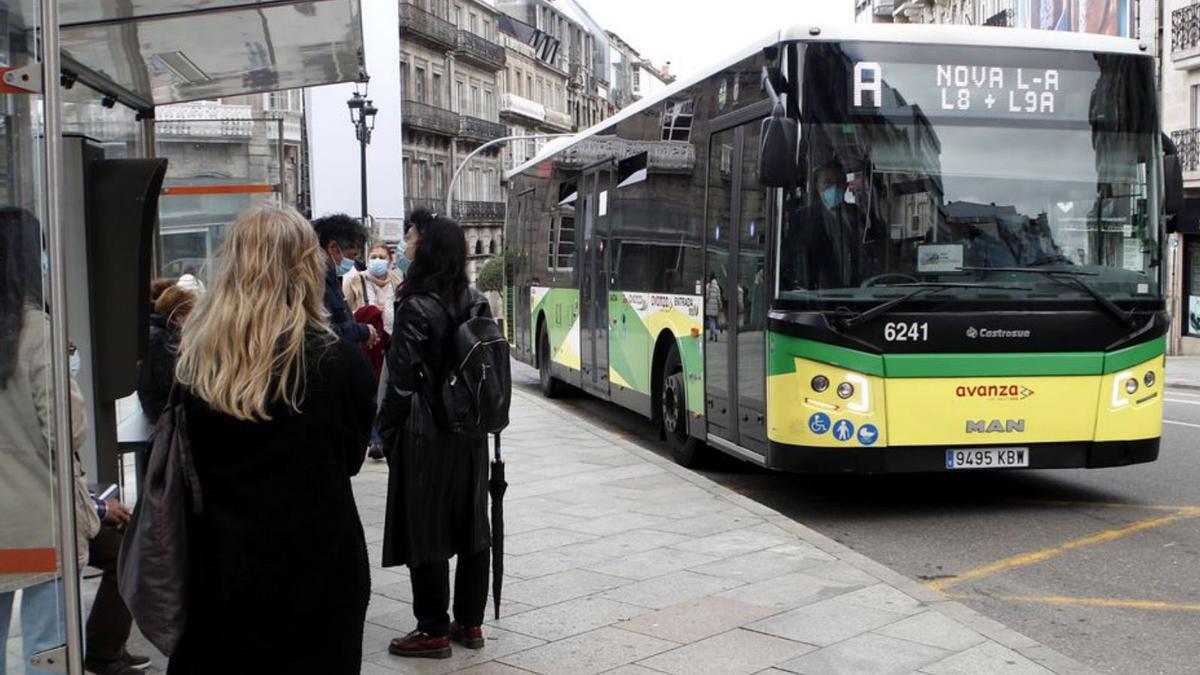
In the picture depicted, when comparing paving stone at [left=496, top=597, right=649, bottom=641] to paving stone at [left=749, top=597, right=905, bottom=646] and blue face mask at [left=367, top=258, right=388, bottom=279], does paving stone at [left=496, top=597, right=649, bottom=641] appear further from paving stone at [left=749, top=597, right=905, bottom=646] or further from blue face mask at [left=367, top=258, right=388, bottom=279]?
blue face mask at [left=367, top=258, right=388, bottom=279]

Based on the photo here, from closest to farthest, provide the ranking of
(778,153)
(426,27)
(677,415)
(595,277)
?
(778,153), (677,415), (595,277), (426,27)

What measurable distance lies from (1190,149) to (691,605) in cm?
3233

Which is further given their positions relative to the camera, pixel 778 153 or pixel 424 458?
pixel 778 153

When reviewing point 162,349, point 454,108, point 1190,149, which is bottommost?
point 162,349

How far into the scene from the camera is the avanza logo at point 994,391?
8.84 meters

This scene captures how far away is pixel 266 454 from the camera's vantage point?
3.55 metres

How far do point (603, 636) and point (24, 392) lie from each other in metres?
3.20

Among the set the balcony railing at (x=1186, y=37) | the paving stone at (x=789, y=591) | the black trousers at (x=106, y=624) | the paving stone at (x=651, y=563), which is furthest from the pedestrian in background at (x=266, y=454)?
the balcony railing at (x=1186, y=37)

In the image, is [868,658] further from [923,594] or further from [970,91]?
[970,91]

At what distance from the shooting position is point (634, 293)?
13.2 meters

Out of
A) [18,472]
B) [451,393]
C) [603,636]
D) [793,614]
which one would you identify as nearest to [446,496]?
[451,393]

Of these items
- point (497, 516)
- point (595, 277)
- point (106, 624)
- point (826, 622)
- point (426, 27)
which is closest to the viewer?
point (106, 624)

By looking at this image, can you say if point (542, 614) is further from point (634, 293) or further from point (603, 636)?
point (634, 293)

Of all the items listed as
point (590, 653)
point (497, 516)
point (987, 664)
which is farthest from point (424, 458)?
point (987, 664)
